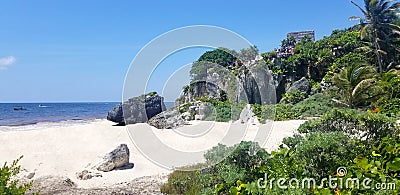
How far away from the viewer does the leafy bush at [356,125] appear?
4840mm

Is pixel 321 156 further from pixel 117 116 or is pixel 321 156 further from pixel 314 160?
pixel 117 116

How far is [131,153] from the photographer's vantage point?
8508 mm

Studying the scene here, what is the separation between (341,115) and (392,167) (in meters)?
2.95

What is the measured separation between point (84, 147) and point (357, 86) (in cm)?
1137

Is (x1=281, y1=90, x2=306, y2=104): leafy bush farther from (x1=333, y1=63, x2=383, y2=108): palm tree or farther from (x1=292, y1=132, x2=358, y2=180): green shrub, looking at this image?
(x1=292, y1=132, x2=358, y2=180): green shrub

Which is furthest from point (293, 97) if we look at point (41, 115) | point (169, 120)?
point (41, 115)

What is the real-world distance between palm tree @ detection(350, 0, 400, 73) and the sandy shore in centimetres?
1366

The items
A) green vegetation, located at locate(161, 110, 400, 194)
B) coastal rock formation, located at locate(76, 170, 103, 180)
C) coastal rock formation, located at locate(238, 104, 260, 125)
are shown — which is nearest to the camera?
green vegetation, located at locate(161, 110, 400, 194)

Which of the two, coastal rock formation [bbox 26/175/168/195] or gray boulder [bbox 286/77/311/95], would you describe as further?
gray boulder [bbox 286/77/311/95]

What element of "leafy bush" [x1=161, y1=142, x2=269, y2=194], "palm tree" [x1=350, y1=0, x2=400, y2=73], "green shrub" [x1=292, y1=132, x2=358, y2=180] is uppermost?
"palm tree" [x1=350, y1=0, x2=400, y2=73]

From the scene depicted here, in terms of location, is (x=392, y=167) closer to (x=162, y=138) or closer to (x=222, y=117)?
(x=162, y=138)

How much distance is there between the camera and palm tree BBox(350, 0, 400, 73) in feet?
68.1

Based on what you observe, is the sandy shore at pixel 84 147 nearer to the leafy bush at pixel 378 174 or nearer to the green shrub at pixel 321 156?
the green shrub at pixel 321 156

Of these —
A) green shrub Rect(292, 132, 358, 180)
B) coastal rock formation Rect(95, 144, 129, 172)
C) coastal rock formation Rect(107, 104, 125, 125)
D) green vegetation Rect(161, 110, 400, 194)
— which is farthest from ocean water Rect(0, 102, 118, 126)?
green shrub Rect(292, 132, 358, 180)
